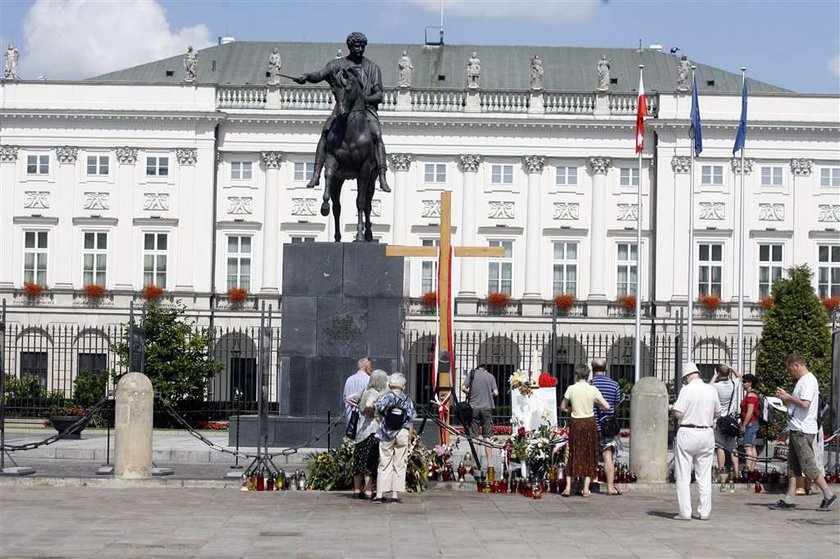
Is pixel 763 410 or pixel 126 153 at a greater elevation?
pixel 126 153

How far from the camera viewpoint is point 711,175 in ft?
230

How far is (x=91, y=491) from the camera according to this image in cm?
2291

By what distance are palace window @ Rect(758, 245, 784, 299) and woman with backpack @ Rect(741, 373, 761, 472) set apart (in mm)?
42292

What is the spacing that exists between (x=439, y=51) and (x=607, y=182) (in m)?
9.90

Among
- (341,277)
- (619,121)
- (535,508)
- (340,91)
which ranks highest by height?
(619,121)

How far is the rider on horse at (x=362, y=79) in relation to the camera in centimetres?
2700

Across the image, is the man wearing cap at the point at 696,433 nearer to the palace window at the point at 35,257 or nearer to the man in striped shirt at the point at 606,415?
the man in striped shirt at the point at 606,415

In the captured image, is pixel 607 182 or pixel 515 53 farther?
pixel 515 53

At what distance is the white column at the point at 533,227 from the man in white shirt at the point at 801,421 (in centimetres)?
4775

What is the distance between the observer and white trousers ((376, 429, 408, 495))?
851 inches

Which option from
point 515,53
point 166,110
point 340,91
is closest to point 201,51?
point 166,110

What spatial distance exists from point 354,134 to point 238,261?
4306 centimetres

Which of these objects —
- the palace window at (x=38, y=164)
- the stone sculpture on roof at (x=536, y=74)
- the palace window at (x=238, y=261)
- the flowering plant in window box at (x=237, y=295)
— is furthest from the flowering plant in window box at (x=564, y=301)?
the palace window at (x=38, y=164)

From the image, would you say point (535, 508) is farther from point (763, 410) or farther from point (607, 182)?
point (607, 182)
